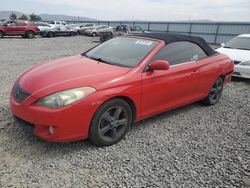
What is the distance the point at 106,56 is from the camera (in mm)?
3953

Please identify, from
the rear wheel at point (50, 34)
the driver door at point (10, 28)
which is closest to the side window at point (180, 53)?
the driver door at point (10, 28)

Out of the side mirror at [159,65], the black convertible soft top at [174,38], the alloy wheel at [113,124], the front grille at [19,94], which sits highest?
the black convertible soft top at [174,38]

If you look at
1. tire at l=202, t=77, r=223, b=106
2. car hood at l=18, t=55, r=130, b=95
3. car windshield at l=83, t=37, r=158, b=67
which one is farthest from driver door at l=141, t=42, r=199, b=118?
tire at l=202, t=77, r=223, b=106

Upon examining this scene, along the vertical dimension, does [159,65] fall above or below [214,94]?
above

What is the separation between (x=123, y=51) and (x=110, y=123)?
133 centimetres

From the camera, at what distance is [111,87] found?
3.08 meters

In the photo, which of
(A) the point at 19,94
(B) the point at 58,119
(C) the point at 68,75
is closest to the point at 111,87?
(C) the point at 68,75

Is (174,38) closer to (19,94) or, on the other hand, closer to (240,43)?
(19,94)

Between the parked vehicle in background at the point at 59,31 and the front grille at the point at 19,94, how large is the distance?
2256 cm

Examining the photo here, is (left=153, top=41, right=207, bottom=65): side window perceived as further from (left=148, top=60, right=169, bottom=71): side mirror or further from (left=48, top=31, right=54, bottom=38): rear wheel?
(left=48, top=31, right=54, bottom=38): rear wheel

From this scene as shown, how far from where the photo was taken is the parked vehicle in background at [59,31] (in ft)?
79.4

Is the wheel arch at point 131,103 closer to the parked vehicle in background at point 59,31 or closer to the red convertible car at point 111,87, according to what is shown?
the red convertible car at point 111,87

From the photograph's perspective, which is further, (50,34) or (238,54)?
(50,34)

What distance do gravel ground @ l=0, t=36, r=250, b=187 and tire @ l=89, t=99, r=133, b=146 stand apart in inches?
5.1
